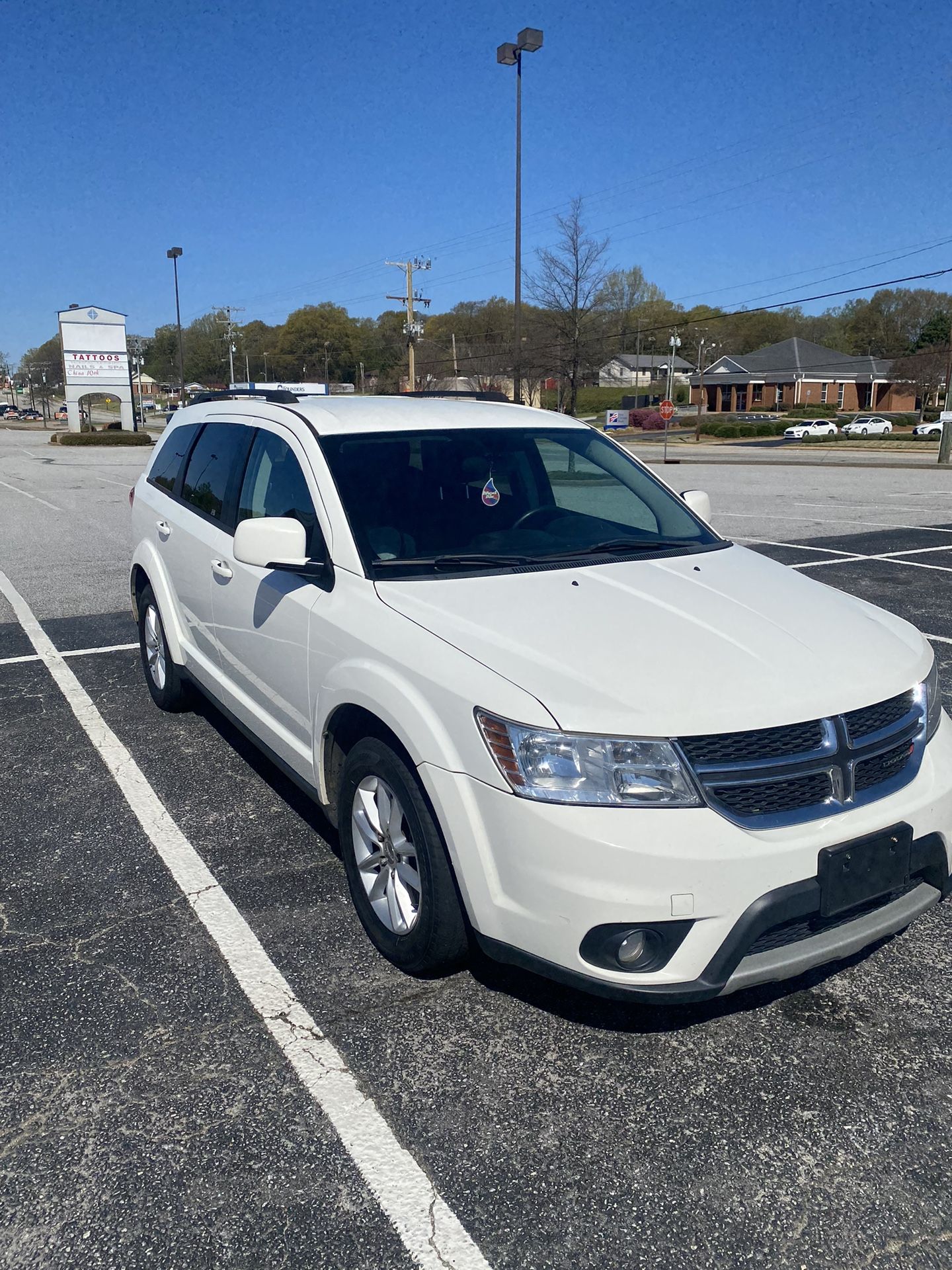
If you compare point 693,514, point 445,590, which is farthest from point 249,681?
point 693,514

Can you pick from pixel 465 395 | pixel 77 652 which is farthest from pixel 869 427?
pixel 465 395

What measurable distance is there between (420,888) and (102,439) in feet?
175

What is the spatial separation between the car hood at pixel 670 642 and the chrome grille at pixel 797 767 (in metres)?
0.04

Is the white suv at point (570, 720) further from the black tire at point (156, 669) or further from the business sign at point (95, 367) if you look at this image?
the business sign at point (95, 367)

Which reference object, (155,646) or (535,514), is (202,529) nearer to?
(155,646)

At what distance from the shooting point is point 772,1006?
10.1 ft

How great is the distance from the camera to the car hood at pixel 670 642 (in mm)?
2619

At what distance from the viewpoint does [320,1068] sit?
2785 millimetres

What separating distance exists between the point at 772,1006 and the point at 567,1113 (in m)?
0.85

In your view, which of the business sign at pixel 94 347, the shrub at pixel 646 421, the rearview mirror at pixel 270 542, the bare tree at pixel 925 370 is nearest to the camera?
the rearview mirror at pixel 270 542

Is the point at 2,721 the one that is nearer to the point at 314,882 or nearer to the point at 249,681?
the point at 249,681

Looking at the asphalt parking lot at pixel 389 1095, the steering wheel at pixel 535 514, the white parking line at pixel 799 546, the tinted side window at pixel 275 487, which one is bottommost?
the asphalt parking lot at pixel 389 1095

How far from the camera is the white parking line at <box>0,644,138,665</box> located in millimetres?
7242

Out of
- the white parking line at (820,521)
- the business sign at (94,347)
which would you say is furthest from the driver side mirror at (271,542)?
the business sign at (94,347)
